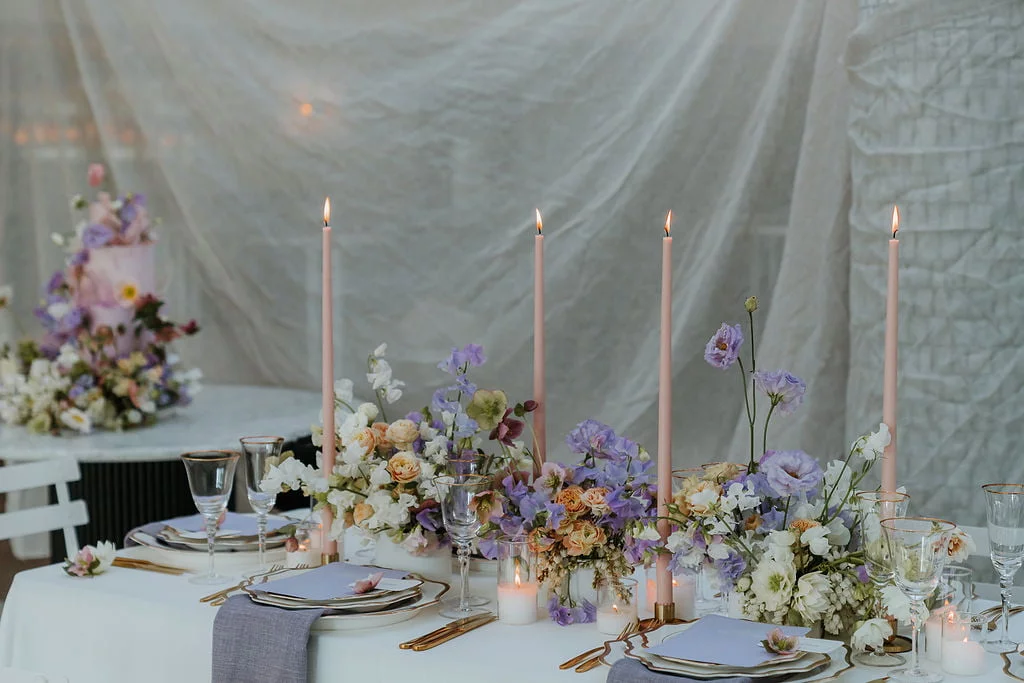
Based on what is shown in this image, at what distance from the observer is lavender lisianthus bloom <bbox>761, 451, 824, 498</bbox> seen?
1.31m

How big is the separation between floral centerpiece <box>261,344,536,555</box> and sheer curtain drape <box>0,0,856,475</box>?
126 centimetres

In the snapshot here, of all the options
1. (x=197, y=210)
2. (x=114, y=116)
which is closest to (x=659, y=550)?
(x=197, y=210)

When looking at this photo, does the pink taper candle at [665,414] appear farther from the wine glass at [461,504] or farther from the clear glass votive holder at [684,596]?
the wine glass at [461,504]

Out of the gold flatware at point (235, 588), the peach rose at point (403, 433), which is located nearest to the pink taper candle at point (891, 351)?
the peach rose at point (403, 433)

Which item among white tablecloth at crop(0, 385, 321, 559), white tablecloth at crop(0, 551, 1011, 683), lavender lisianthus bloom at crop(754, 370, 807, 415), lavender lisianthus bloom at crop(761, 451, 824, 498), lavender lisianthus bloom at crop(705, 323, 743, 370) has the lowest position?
white tablecloth at crop(0, 551, 1011, 683)

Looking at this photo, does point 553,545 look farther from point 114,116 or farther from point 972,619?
point 114,116

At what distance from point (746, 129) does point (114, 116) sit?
2.06 meters

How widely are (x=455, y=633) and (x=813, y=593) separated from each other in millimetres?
406

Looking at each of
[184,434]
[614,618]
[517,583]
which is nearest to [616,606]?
[614,618]

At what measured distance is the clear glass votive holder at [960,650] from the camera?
4.17 feet

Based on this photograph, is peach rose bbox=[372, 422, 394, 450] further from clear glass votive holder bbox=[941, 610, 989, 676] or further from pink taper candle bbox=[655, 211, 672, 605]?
clear glass votive holder bbox=[941, 610, 989, 676]

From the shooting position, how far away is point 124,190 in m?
3.75

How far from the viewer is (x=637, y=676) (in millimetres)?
1207

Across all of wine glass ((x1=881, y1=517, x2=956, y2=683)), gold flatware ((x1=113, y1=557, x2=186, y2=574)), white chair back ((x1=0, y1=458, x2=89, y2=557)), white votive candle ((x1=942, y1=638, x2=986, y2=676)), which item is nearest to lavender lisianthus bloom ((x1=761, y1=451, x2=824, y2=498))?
wine glass ((x1=881, y1=517, x2=956, y2=683))
